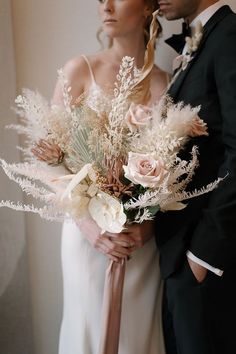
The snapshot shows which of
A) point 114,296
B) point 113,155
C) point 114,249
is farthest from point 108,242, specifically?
point 113,155

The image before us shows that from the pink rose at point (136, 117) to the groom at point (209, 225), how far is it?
22 centimetres

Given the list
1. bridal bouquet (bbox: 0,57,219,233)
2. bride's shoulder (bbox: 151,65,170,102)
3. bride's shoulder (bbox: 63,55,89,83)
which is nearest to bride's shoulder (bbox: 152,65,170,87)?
bride's shoulder (bbox: 151,65,170,102)

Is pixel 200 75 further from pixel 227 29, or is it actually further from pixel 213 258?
pixel 213 258

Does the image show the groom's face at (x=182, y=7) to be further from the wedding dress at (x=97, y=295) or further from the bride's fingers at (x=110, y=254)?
the bride's fingers at (x=110, y=254)

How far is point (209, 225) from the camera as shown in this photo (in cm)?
108

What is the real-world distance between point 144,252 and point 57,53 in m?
0.85

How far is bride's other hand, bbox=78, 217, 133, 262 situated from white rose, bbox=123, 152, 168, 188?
220 mm

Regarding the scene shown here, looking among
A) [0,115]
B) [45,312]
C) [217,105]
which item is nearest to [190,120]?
[217,105]

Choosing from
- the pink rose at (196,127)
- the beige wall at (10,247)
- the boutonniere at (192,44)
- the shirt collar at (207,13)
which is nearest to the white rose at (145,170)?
the pink rose at (196,127)

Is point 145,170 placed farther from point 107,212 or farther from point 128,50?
point 128,50

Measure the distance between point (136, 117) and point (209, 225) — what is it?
33 centimetres

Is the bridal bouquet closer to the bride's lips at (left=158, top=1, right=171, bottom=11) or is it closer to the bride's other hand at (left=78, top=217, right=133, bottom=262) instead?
the bride's other hand at (left=78, top=217, right=133, bottom=262)

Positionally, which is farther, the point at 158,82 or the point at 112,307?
the point at 158,82

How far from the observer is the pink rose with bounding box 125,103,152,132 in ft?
3.14
